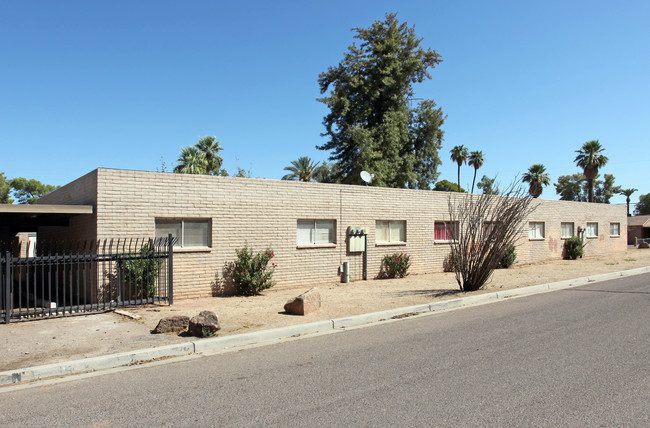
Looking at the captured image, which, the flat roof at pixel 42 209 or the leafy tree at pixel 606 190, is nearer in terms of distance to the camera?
the flat roof at pixel 42 209

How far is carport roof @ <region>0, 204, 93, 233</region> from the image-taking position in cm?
1023

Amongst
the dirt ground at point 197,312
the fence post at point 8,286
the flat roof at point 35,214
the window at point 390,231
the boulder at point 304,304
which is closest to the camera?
the dirt ground at point 197,312

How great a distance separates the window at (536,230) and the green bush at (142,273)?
19345mm

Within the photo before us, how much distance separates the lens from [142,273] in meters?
11.0

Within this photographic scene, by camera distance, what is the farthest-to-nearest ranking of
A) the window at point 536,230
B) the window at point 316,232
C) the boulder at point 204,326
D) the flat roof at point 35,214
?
the window at point 536,230
the window at point 316,232
the flat roof at point 35,214
the boulder at point 204,326

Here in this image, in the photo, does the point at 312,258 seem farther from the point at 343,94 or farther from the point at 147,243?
the point at 343,94

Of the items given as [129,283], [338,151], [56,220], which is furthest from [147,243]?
[338,151]

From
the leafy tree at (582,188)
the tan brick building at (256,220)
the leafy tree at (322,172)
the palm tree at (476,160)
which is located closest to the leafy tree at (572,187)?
the leafy tree at (582,188)

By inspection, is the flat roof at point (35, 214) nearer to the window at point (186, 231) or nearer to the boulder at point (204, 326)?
the window at point (186, 231)

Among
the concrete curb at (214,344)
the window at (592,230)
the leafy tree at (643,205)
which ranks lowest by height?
the concrete curb at (214,344)

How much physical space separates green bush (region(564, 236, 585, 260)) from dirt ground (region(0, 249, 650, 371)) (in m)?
11.5

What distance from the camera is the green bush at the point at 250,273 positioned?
41.8ft

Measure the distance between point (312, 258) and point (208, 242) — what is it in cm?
359

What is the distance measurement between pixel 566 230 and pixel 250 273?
21186 millimetres
